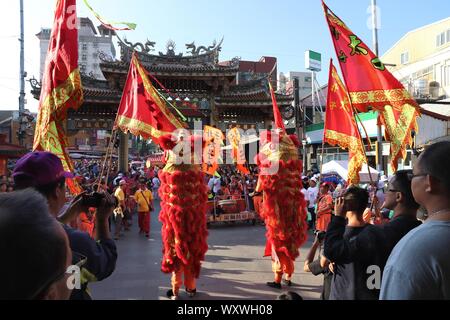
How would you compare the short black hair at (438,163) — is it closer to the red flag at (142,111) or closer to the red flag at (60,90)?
the red flag at (60,90)

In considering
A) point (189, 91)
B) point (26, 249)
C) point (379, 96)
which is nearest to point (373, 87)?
point (379, 96)

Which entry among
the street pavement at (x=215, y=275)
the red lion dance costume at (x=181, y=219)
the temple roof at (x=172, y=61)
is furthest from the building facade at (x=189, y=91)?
the red lion dance costume at (x=181, y=219)

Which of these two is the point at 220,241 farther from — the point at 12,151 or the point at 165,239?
the point at 12,151

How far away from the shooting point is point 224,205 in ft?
34.9

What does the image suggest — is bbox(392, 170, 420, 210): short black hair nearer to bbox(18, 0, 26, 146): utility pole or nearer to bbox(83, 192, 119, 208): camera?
bbox(83, 192, 119, 208): camera

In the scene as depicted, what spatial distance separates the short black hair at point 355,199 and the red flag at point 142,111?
9.84ft

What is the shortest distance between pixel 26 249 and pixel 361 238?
6.02ft

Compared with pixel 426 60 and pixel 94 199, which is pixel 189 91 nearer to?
pixel 426 60

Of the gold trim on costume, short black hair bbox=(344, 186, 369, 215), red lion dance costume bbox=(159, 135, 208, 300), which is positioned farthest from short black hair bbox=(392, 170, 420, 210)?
red lion dance costume bbox=(159, 135, 208, 300)

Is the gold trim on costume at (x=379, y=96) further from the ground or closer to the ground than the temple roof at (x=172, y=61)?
closer to the ground

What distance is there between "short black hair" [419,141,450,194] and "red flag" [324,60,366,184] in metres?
3.95

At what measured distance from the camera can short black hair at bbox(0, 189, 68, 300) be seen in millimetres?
924

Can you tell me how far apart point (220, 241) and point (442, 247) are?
732 centimetres

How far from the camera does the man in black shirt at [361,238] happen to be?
7.20 feet
